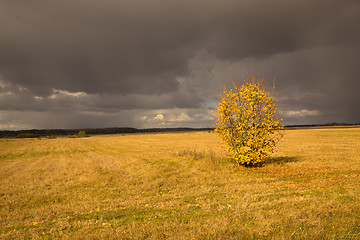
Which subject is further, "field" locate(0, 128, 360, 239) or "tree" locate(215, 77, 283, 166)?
"tree" locate(215, 77, 283, 166)

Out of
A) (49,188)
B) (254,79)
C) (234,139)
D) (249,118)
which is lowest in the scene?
(49,188)

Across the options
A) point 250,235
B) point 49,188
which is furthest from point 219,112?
point 49,188

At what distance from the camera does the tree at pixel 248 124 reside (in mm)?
17828

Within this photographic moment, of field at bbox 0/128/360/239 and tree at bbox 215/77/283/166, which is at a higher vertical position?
tree at bbox 215/77/283/166

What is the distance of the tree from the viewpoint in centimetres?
1783

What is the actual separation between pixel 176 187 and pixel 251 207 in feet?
19.3

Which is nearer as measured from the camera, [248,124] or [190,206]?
[190,206]

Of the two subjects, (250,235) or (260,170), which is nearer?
(250,235)

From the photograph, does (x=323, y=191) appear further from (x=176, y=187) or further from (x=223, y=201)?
(x=176, y=187)

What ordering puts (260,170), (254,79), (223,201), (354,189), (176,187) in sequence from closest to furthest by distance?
(223,201)
(354,189)
(176,187)
(260,170)
(254,79)

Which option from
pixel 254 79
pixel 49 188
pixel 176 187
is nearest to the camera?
pixel 176 187

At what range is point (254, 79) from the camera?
1897cm

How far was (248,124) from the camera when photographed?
18.5 meters

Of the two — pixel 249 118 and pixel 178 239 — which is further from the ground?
pixel 249 118
